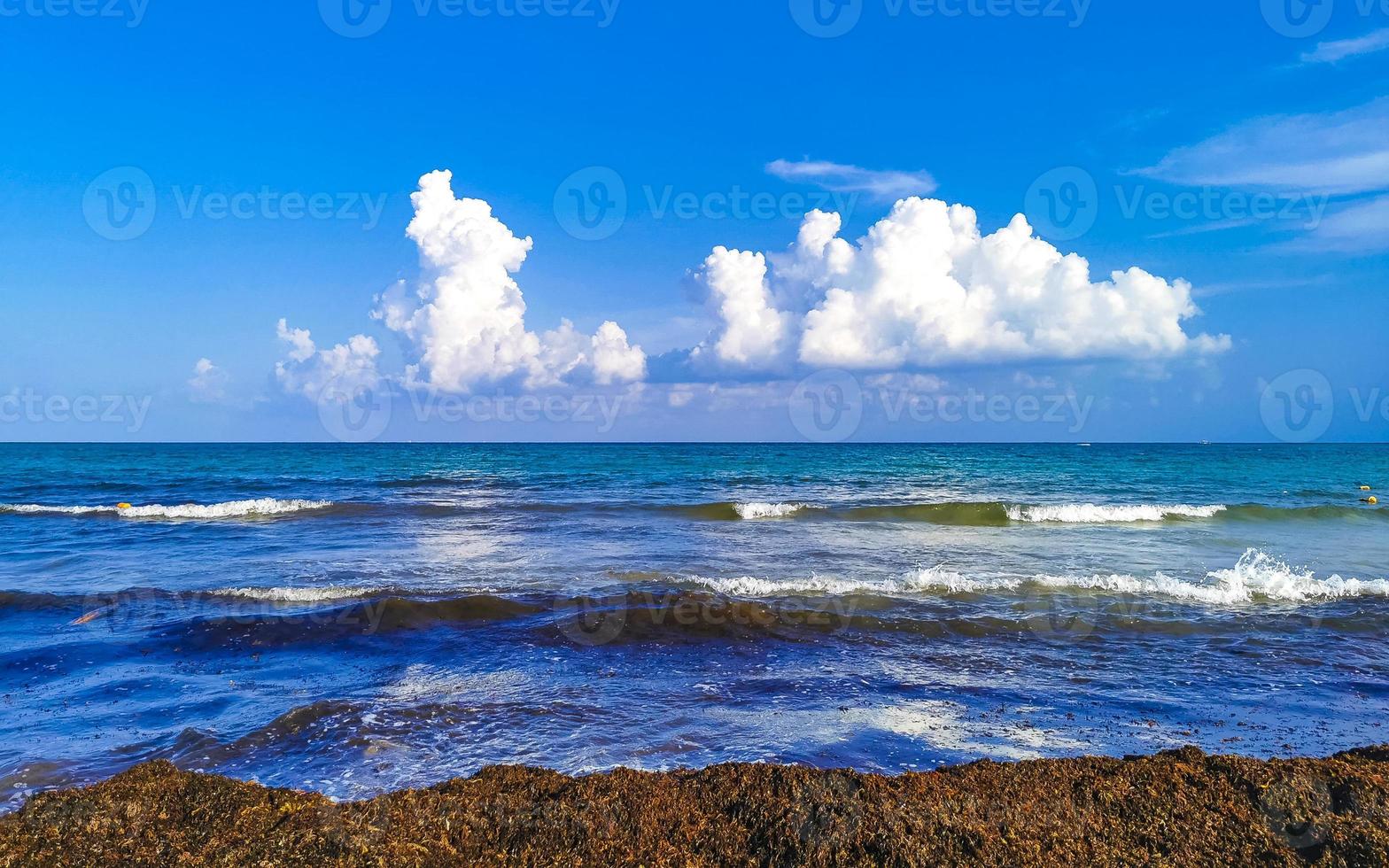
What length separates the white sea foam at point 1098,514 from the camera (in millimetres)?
25484

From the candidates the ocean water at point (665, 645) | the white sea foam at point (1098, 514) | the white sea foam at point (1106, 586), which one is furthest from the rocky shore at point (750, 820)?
the white sea foam at point (1098, 514)

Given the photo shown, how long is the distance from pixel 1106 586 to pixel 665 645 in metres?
8.00

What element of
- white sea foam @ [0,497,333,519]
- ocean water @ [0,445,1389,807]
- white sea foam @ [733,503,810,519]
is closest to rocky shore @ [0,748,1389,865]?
ocean water @ [0,445,1389,807]

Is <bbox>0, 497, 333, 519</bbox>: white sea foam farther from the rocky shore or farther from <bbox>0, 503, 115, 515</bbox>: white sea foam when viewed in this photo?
the rocky shore

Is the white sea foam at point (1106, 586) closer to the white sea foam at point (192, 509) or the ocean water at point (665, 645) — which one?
the ocean water at point (665, 645)

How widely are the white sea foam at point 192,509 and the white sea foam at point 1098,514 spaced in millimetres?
25910

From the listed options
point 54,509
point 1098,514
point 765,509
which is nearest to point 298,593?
point 765,509

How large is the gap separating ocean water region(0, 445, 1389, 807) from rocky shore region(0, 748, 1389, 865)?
1242 millimetres

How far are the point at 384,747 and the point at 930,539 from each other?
1639cm

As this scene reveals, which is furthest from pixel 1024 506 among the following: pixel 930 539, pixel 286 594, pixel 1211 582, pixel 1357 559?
pixel 286 594

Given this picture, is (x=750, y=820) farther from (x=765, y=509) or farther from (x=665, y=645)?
(x=765, y=509)

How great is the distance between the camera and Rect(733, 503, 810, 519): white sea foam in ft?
88.6

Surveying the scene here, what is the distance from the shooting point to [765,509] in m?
27.8

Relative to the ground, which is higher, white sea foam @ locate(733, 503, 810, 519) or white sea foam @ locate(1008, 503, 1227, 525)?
white sea foam @ locate(1008, 503, 1227, 525)
